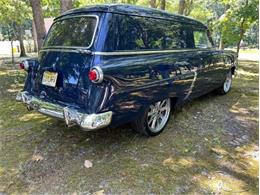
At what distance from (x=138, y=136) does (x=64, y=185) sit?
4.75 ft

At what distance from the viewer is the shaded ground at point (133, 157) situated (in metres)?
3.02

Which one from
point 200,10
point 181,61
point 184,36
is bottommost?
point 181,61

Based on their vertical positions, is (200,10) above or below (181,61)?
above

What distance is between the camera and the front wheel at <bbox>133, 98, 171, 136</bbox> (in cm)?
385

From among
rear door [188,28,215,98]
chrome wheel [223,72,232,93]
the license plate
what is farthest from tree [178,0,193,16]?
the license plate

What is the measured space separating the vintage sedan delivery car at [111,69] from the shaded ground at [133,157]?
1.53 ft

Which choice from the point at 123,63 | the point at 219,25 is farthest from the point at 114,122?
the point at 219,25

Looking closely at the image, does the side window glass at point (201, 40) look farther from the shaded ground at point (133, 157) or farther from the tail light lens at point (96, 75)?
the tail light lens at point (96, 75)

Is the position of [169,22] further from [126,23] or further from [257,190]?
[257,190]

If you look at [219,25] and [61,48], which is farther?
[219,25]

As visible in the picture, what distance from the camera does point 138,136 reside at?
162 inches

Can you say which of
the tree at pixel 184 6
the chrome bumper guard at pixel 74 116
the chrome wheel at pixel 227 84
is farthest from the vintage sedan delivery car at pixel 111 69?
the tree at pixel 184 6

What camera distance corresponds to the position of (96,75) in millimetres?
2986

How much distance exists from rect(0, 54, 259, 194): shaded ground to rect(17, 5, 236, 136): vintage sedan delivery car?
47cm
